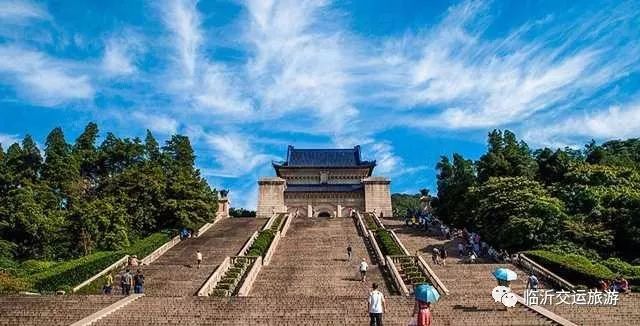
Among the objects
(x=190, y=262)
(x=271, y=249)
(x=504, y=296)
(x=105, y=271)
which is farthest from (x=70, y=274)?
(x=504, y=296)

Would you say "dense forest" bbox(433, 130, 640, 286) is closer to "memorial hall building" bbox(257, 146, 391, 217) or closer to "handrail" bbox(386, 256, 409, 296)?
"handrail" bbox(386, 256, 409, 296)

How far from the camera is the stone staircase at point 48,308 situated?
567 inches

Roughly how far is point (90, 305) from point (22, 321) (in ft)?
6.16

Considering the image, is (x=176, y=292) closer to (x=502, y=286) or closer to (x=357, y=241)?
(x=502, y=286)

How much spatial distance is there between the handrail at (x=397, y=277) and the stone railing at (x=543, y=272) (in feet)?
17.3

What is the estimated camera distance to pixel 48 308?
51.3 feet

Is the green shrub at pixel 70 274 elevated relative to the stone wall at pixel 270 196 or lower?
lower

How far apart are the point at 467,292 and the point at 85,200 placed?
93.5 ft

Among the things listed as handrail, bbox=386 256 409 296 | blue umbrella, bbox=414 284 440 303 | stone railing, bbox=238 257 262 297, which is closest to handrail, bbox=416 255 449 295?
handrail, bbox=386 256 409 296

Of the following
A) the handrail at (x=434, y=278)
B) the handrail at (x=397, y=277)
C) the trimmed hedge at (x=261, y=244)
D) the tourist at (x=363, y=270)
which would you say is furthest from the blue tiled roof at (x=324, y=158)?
the tourist at (x=363, y=270)

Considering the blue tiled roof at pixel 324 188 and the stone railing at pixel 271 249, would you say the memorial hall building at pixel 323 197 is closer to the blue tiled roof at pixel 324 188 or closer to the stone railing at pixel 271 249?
the blue tiled roof at pixel 324 188

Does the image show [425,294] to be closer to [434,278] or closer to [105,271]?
[434,278]

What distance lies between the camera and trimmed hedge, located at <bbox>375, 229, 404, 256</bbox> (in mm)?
25922

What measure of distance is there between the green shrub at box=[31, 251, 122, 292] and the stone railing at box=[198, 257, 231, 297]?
202 inches
